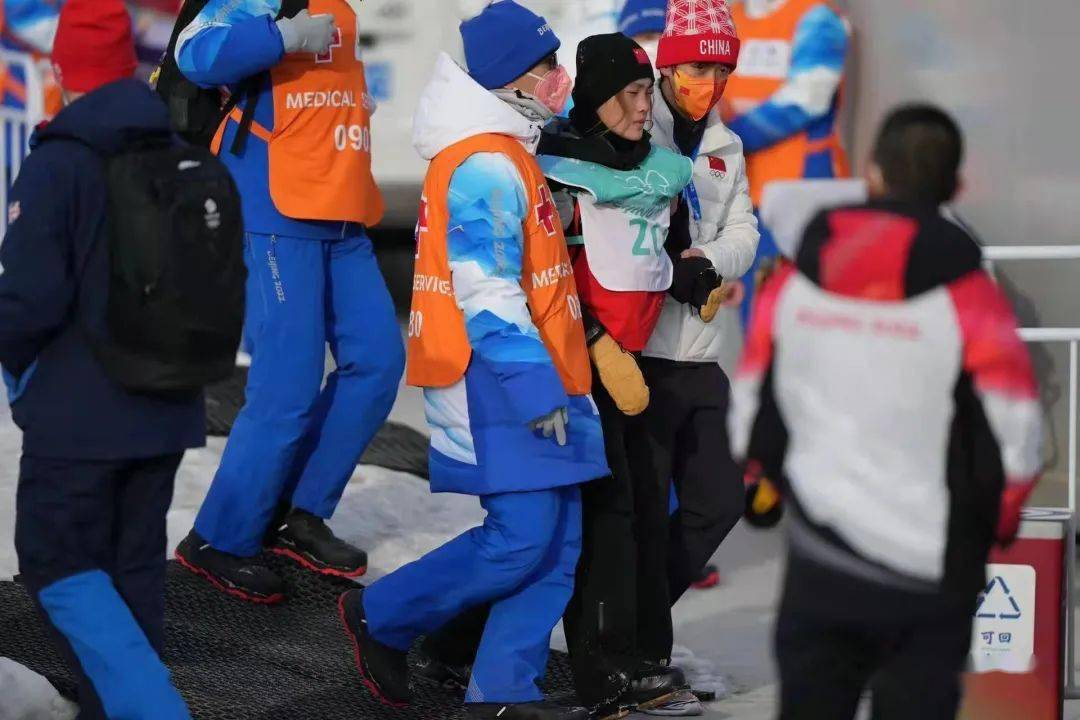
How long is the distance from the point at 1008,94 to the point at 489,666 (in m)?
3.12

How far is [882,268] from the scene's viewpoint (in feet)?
10.5

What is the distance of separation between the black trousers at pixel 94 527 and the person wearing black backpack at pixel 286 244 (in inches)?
46.8

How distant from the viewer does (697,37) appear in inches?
193

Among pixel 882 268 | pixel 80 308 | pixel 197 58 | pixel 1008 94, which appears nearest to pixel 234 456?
pixel 197 58

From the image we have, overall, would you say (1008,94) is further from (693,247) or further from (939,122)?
(939,122)

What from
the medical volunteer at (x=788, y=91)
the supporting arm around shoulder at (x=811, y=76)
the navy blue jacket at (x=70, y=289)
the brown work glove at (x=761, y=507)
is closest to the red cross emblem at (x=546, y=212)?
the navy blue jacket at (x=70, y=289)

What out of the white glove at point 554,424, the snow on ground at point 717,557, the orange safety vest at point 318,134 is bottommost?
the snow on ground at point 717,557

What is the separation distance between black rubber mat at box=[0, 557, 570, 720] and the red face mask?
1538 mm

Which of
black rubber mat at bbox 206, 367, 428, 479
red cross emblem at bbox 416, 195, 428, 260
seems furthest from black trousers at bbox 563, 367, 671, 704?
black rubber mat at bbox 206, 367, 428, 479

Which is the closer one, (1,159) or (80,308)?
(80,308)

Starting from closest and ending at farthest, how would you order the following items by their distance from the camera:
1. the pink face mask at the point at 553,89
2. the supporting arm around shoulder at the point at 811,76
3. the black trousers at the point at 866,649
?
the black trousers at the point at 866,649 < the pink face mask at the point at 553,89 < the supporting arm around shoulder at the point at 811,76

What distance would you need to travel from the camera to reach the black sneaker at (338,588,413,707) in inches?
181

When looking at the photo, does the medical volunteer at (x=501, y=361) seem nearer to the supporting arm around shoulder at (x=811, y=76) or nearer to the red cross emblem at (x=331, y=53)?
the red cross emblem at (x=331, y=53)

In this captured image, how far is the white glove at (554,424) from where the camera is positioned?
418cm
